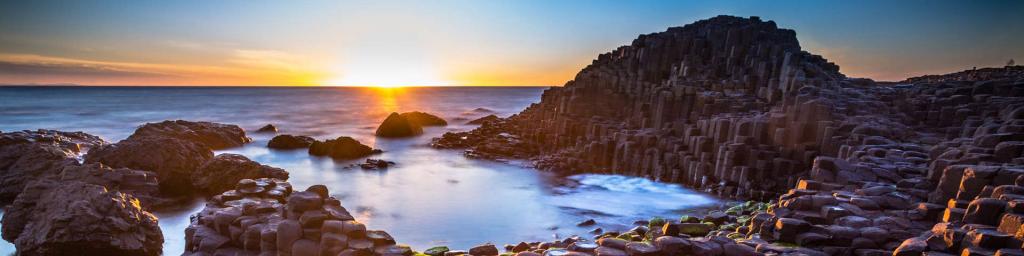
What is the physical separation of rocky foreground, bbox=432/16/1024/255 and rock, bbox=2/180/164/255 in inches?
412

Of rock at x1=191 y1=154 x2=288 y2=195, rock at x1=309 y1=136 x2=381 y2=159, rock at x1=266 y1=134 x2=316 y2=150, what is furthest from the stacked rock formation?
rock at x1=266 y1=134 x2=316 y2=150

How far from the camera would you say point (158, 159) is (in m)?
21.2

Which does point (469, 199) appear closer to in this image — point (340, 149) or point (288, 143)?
point (340, 149)

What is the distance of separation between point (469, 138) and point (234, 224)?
2692 centimetres

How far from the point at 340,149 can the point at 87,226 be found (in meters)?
19.8

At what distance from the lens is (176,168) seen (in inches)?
835

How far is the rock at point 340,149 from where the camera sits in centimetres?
3148

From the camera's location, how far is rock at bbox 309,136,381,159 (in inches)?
1240

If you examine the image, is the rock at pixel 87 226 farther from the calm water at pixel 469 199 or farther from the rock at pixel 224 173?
the rock at pixel 224 173

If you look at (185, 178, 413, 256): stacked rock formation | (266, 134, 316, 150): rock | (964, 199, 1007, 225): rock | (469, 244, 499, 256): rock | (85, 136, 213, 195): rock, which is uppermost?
(964, 199, 1007, 225): rock

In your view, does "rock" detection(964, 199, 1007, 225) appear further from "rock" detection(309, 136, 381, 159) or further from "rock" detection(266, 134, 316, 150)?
"rock" detection(266, 134, 316, 150)

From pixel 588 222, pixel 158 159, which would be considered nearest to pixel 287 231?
pixel 588 222

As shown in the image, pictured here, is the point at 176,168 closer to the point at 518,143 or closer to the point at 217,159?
the point at 217,159

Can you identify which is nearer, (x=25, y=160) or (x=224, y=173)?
(x=25, y=160)
